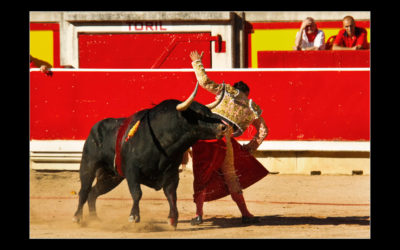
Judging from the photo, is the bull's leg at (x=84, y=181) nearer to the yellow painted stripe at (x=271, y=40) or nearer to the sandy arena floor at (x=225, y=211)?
the sandy arena floor at (x=225, y=211)

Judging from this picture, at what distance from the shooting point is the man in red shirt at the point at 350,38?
12391 millimetres

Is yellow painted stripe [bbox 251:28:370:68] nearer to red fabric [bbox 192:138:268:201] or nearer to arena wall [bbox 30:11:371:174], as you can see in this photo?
arena wall [bbox 30:11:371:174]

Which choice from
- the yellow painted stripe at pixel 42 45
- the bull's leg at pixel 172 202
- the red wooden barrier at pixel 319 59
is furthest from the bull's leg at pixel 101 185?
the yellow painted stripe at pixel 42 45

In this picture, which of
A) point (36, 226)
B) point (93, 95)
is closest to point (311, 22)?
point (93, 95)

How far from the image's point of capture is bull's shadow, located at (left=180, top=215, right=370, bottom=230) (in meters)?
8.89

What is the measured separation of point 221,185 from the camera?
29.7ft

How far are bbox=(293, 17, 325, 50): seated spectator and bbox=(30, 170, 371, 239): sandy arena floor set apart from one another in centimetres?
170

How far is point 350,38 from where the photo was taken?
41.2 feet

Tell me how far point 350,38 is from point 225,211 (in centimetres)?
369

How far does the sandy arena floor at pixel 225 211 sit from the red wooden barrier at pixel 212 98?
1.86ft

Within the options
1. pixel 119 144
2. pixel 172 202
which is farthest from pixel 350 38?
pixel 172 202

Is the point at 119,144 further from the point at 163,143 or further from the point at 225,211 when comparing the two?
the point at 225,211

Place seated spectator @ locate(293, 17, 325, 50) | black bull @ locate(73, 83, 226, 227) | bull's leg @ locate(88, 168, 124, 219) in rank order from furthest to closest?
seated spectator @ locate(293, 17, 325, 50) → bull's leg @ locate(88, 168, 124, 219) → black bull @ locate(73, 83, 226, 227)

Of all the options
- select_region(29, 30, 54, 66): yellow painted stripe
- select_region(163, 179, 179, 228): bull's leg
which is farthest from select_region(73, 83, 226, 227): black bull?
select_region(29, 30, 54, 66): yellow painted stripe
